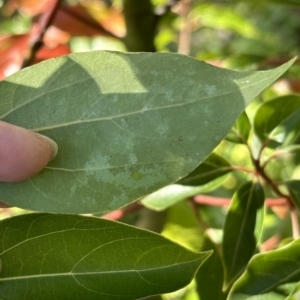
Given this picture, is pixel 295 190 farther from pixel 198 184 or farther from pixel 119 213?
pixel 119 213

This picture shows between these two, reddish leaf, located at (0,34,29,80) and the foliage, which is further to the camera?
reddish leaf, located at (0,34,29,80)

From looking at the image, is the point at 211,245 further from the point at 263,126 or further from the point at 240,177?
the point at 240,177

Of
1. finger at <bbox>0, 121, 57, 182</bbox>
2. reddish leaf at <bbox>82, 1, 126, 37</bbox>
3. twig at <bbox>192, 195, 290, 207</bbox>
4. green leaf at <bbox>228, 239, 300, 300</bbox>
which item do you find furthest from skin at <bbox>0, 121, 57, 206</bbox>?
reddish leaf at <bbox>82, 1, 126, 37</bbox>

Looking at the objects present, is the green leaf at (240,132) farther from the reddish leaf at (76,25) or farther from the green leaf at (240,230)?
the reddish leaf at (76,25)

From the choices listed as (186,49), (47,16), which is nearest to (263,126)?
(47,16)

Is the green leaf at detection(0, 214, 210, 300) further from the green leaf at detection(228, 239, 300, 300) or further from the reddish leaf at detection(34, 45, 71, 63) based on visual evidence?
the reddish leaf at detection(34, 45, 71, 63)

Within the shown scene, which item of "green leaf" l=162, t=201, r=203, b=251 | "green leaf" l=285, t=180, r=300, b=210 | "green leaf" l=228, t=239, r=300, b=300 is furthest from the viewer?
"green leaf" l=162, t=201, r=203, b=251

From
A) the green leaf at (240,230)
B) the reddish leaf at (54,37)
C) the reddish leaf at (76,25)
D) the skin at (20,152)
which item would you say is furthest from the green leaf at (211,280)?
the reddish leaf at (54,37)
